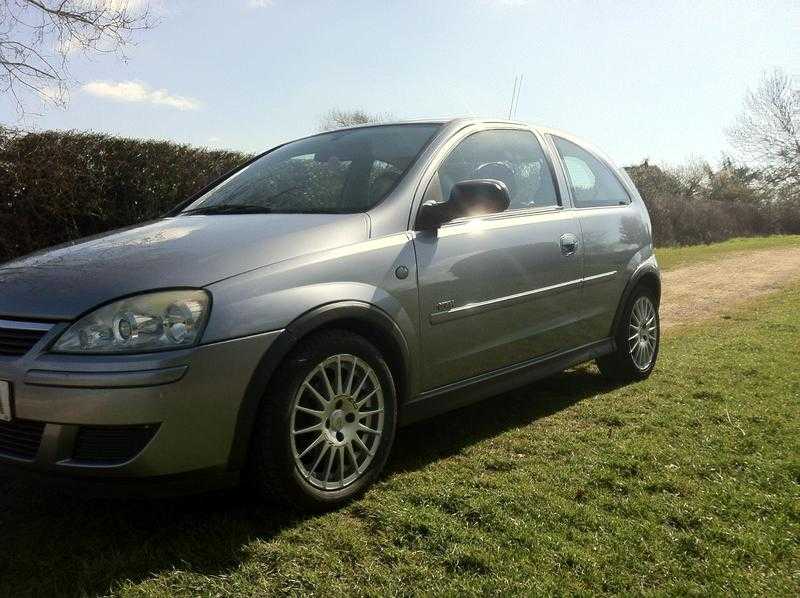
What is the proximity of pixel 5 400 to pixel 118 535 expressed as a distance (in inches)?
26.9

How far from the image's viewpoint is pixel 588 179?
4.89m

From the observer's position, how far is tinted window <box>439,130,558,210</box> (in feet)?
12.7

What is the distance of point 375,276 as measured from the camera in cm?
316

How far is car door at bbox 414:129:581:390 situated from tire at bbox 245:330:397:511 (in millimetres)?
373

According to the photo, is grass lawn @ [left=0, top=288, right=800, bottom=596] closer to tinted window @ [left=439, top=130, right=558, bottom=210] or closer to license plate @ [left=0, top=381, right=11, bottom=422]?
license plate @ [left=0, top=381, right=11, bottom=422]

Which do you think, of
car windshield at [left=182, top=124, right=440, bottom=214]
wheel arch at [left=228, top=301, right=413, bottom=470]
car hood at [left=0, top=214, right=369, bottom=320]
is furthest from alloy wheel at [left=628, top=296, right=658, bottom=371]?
car hood at [left=0, top=214, right=369, bottom=320]

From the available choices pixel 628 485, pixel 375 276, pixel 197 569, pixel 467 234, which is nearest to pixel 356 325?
pixel 375 276

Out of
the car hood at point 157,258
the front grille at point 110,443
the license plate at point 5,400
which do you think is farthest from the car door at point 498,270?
the license plate at point 5,400

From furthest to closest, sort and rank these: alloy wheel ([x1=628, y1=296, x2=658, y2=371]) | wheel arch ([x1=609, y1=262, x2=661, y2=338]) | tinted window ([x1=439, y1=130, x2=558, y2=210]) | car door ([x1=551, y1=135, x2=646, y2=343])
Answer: alloy wheel ([x1=628, y1=296, x2=658, y2=371]), wheel arch ([x1=609, y1=262, x2=661, y2=338]), car door ([x1=551, y1=135, x2=646, y2=343]), tinted window ([x1=439, y1=130, x2=558, y2=210])

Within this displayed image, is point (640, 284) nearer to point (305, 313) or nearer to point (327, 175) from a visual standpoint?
point (327, 175)

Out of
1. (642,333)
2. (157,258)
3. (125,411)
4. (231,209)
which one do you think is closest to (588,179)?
(642,333)

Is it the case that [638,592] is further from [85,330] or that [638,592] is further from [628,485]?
[85,330]

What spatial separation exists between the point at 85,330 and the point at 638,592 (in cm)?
207

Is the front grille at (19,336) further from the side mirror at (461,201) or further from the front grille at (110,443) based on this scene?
the side mirror at (461,201)
